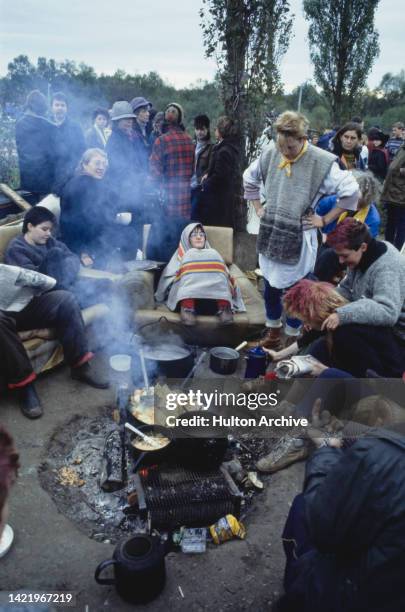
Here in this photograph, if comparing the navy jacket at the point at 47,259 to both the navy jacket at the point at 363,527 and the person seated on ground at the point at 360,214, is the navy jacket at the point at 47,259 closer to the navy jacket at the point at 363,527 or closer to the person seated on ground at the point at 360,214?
the person seated on ground at the point at 360,214

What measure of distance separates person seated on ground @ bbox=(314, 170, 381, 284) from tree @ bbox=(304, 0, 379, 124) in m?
18.6

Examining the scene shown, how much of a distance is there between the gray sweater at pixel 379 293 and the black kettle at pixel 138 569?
1.85 m

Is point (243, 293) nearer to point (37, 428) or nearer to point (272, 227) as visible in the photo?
point (272, 227)

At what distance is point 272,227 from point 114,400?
2.19 m

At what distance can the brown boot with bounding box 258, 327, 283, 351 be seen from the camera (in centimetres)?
487

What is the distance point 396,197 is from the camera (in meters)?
7.39

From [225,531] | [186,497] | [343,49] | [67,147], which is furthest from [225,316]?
[343,49]

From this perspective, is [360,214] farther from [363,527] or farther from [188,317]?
[363,527]

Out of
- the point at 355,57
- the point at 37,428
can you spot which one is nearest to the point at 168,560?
the point at 37,428

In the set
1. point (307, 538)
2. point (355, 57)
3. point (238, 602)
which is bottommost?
point (238, 602)

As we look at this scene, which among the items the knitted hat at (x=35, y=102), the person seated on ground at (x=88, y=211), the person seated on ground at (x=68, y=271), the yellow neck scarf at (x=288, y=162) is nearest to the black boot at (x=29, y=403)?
the person seated on ground at (x=68, y=271)

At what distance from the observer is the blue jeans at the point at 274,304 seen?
4.72 meters

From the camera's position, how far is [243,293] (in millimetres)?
5535

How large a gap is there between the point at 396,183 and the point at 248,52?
3.03m
